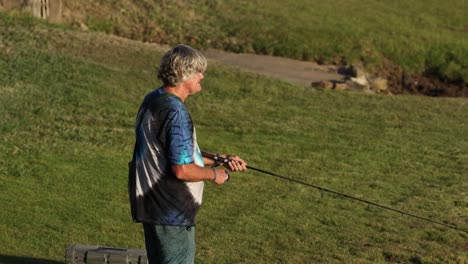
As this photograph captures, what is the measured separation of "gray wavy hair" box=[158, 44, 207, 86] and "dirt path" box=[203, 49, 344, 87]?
1659cm

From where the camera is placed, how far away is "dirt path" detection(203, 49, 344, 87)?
2330cm

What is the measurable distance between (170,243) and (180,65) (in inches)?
40.3

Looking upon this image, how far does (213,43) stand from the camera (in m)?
26.3

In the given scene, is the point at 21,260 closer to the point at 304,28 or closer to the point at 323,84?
the point at 323,84

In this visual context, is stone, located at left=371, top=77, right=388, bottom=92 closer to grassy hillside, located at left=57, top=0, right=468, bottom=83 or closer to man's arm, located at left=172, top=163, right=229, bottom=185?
grassy hillside, located at left=57, top=0, right=468, bottom=83

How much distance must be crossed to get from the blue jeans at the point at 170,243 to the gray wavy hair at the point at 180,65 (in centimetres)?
84

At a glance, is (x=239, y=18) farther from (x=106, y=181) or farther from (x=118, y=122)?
(x=106, y=181)

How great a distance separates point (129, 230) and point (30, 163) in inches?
118

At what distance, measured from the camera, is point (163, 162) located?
5785 millimetres

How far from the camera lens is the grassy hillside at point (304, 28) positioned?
26.2 m

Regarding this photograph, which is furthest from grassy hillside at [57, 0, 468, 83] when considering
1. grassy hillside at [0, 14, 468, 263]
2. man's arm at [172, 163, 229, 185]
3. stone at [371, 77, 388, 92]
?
man's arm at [172, 163, 229, 185]

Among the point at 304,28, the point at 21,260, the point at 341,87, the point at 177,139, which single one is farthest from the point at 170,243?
the point at 304,28

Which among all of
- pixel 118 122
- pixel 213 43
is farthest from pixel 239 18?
pixel 118 122

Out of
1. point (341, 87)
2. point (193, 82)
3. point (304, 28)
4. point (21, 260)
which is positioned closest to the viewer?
point (193, 82)
